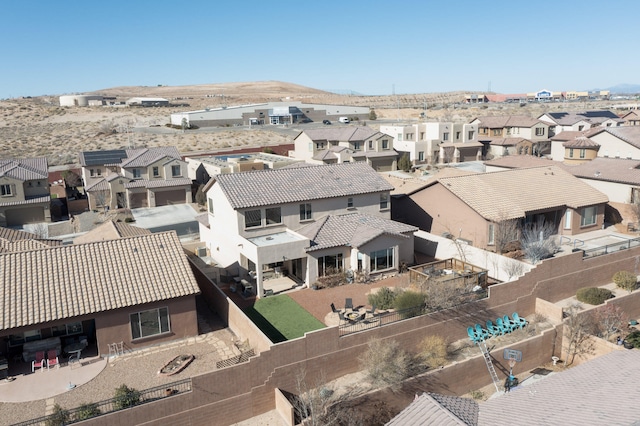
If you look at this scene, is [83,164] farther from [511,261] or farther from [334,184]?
[511,261]

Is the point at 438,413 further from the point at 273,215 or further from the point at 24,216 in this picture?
the point at 24,216

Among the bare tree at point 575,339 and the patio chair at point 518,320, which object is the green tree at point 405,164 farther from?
the bare tree at point 575,339

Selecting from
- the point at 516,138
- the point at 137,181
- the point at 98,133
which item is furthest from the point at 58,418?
the point at 98,133

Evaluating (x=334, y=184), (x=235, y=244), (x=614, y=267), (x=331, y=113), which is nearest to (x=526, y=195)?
(x=614, y=267)

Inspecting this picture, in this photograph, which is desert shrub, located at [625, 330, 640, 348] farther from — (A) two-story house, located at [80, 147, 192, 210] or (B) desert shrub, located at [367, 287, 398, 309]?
(A) two-story house, located at [80, 147, 192, 210]

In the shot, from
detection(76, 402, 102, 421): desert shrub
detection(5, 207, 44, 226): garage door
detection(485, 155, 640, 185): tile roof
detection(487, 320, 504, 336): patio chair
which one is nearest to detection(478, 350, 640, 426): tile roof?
detection(487, 320, 504, 336): patio chair

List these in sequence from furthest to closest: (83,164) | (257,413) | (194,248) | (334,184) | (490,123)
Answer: (490,123) < (83,164) < (194,248) < (334,184) < (257,413)
